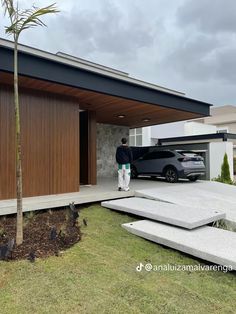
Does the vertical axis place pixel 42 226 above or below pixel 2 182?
below

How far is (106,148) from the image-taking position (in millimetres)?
12617

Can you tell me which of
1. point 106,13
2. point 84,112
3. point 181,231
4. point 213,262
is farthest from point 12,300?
point 106,13

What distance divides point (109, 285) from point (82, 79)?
4.69 metres

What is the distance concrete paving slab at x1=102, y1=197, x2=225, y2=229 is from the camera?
15.0 ft

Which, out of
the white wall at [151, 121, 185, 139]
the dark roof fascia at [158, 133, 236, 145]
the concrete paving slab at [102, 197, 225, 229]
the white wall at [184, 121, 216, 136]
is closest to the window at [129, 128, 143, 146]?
the white wall at [151, 121, 185, 139]

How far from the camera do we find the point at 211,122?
3481cm

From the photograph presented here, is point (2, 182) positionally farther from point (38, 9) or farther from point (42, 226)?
point (38, 9)

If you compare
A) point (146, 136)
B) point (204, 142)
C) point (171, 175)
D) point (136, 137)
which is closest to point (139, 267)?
point (171, 175)

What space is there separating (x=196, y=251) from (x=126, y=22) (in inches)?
383

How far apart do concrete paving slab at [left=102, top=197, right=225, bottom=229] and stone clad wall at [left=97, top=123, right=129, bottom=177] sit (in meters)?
6.21

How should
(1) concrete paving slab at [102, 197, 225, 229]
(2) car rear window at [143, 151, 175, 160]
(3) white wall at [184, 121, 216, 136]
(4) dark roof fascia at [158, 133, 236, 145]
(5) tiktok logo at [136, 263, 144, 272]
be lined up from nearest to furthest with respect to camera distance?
(5) tiktok logo at [136, 263, 144, 272] < (1) concrete paving slab at [102, 197, 225, 229] < (2) car rear window at [143, 151, 175, 160] < (4) dark roof fascia at [158, 133, 236, 145] < (3) white wall at [184, 121, 216, 136]

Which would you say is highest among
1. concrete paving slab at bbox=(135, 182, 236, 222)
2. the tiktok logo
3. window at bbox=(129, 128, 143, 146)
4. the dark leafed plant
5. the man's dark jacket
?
window at bbox=(129, 128, 143, 146)

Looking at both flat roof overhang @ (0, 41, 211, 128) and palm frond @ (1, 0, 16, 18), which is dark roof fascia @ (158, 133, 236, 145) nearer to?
flat roof overhang @ (0, 41, 211, 128)

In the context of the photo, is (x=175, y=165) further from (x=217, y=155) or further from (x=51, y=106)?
(x=51, y=106)
